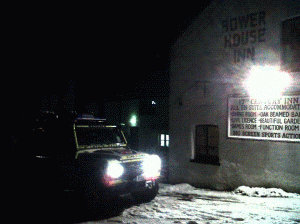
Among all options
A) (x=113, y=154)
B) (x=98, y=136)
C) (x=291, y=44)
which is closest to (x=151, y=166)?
(x=113, y=154)

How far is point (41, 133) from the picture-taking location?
827 centimetres

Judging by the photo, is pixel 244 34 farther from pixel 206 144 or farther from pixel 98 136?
pixel 98 136

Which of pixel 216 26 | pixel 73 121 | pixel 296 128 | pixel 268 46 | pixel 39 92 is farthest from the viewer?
pixel 39 92

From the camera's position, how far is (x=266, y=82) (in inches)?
348

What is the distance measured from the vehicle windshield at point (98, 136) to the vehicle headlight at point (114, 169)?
1.06m

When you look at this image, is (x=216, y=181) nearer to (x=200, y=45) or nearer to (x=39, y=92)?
(x=200, y=45)

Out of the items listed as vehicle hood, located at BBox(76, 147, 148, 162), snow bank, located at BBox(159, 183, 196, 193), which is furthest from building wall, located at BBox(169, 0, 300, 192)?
vehicle hood, located at BBox(76, 147, 148, 162)

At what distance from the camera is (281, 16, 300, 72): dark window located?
327 inches

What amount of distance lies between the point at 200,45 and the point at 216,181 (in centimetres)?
474

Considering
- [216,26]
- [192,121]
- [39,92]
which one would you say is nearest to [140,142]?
[39,92]

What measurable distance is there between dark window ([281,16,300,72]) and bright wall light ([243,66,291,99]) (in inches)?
11.0

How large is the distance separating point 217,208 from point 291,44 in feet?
16.6

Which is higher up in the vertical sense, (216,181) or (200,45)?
(200,45)

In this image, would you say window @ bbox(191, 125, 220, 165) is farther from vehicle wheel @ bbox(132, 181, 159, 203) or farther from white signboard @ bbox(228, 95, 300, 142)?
vehicle wheel @ bbox(132, 181, 159, 203)
